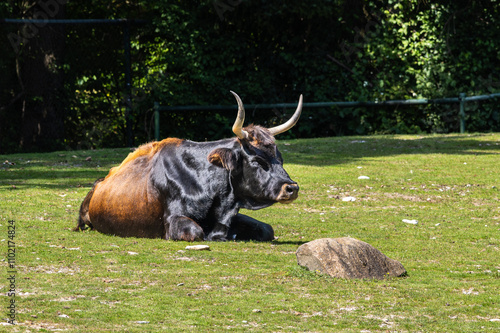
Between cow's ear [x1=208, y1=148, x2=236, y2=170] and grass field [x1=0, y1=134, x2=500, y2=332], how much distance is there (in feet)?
2.77

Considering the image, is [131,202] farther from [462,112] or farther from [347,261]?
[462,112]

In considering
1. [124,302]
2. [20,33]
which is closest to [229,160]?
[124,302]

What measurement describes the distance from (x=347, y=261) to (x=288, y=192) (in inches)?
65.8

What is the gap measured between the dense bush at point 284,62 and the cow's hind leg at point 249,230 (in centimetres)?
1090

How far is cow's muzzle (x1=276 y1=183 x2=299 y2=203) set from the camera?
8.18 m

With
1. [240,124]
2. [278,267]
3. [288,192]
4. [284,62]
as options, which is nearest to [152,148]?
[240,124]

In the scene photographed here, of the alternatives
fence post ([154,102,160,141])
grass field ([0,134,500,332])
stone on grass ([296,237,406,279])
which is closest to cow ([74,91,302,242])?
grass field ([0,134,500,332])

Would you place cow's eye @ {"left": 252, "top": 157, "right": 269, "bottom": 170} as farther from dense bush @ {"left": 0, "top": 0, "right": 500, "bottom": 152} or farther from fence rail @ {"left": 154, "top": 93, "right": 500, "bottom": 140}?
dense bush @ {"left": 0, "top": 0, "right": 500, "bottom": 152}

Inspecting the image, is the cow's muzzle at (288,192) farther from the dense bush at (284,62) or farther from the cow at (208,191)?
the dense bush at (284,62)

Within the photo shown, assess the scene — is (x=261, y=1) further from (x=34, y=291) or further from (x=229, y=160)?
(x=34, y=291)

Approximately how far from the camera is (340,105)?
20531 mm

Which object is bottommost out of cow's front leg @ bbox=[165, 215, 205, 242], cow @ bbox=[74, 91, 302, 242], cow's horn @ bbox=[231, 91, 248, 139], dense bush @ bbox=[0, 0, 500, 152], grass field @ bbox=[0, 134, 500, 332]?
grass field @ bbox=[0, 134, 500, 332]

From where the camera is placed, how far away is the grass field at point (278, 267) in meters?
5.37

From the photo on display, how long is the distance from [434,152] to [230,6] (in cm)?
696
